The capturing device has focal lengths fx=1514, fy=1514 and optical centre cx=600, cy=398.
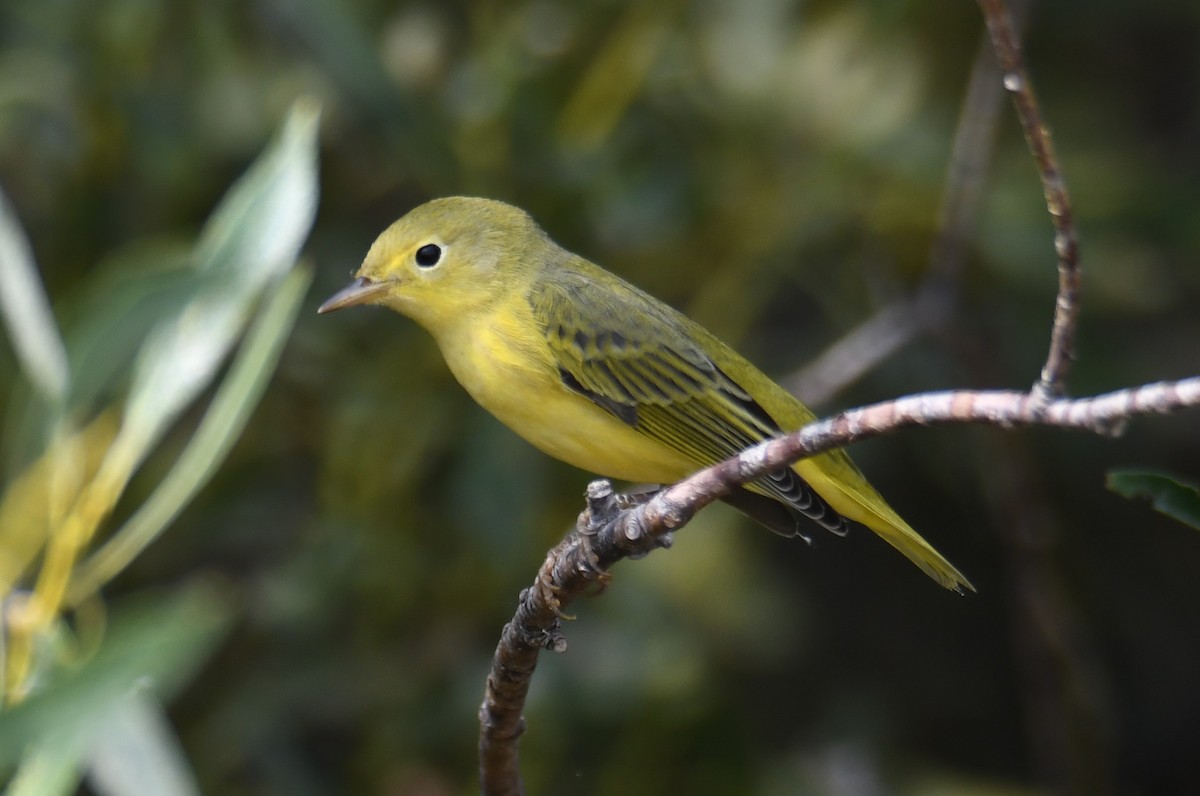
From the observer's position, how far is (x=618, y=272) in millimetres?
4562

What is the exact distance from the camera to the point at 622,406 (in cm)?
361

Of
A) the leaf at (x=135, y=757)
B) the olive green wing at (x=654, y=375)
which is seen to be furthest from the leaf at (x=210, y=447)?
the olive green wing at (x=654, y=375)

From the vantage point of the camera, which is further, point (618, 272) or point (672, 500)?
point (618, 272)

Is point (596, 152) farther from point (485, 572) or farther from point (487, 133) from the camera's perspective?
point (485, 572)

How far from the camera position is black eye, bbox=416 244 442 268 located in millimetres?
3842

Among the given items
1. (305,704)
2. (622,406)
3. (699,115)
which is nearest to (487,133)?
(699,115)

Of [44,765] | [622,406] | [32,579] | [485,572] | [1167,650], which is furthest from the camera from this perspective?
[1167,650]

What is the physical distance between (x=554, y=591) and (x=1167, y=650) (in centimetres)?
351

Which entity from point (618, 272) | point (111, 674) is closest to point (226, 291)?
point (111, 674)

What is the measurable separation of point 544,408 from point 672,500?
4.23 feet

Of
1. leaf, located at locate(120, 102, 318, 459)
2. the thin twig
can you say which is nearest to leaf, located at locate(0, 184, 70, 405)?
leaf, located at locate(120, 102, 318, 459)

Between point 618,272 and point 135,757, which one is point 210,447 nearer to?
point 135,757

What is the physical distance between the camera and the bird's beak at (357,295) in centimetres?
370

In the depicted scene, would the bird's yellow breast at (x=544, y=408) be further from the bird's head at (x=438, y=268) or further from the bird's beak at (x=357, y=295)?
the bird's beak at (x=357, y=295)
